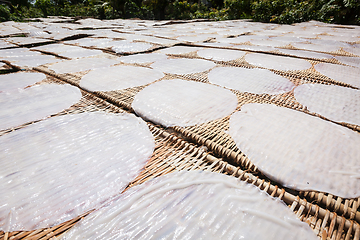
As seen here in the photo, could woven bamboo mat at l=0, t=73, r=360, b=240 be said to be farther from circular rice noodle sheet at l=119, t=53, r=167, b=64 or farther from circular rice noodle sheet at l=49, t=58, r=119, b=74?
circular rice noodle sheet at l=119, t=53, r=167, b=64

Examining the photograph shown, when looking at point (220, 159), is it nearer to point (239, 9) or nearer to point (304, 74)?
point (304, 74)

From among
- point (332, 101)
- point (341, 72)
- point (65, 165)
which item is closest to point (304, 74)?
point (341, 72)

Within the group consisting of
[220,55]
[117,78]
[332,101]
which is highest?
[220,55]

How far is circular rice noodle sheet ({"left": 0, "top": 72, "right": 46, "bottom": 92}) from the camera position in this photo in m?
0.94

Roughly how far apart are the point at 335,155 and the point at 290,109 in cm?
28

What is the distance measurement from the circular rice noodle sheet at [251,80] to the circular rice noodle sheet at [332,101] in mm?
98

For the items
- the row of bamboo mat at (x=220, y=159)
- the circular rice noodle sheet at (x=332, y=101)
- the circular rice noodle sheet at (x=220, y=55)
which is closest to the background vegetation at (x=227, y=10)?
the circular rice noodle sheet at (x=220, y=55)

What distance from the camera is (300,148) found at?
532 mm

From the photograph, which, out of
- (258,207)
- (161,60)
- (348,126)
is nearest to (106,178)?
(258,207)

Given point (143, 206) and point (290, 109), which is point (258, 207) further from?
point (290, 109)

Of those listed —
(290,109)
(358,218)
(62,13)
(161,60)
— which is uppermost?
(62,13)

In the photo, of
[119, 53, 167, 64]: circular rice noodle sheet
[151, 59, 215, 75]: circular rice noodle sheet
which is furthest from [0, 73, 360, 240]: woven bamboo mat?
[119, 53, 167, 64]: circular rice noodle sheet

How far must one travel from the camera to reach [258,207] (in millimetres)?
387

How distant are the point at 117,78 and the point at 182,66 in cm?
52
